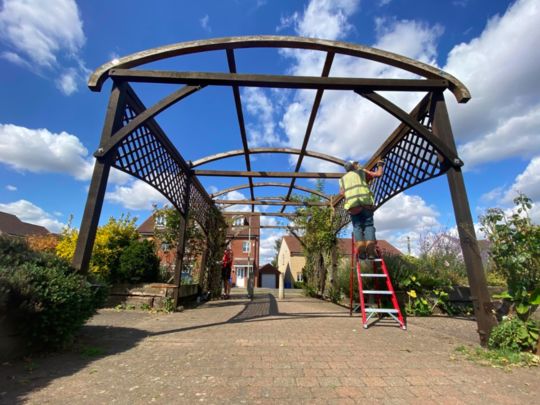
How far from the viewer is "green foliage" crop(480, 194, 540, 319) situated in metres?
3.02

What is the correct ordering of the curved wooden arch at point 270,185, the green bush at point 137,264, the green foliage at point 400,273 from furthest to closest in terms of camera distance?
the curved wooden arch at point 270,185 → the green bush at point 137,264 → the green foliage at point 400,273

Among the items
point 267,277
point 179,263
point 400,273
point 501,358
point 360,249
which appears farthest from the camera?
point 267,277

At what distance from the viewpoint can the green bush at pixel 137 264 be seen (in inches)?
248

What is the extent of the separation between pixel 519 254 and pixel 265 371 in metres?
2.79

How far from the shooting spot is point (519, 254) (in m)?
3.06

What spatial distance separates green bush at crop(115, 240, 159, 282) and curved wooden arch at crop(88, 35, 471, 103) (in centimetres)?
359

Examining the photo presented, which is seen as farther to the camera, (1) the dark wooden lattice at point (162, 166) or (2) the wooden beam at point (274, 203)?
(2) the wooden beam at point (274, 203)

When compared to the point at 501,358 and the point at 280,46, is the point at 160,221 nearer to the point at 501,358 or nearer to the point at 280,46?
the point at 280,46

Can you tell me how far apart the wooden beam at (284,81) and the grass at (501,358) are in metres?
3.21

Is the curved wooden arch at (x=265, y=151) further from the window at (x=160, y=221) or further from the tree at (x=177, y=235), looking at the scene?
the window at (x=160, y=221)

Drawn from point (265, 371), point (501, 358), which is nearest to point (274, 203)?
point (501, 358)

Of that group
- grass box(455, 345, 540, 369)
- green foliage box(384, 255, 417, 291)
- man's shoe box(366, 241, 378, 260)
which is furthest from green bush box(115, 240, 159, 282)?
grass box(455, 345, 540, 369)

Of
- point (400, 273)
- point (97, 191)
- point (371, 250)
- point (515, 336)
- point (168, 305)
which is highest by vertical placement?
point (97, 191)

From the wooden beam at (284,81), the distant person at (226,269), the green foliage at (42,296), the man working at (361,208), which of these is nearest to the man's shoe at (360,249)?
the man working at (361,208)
